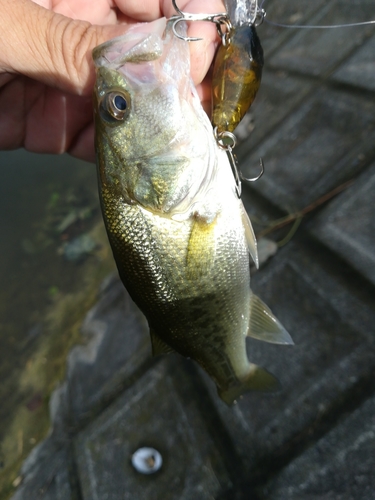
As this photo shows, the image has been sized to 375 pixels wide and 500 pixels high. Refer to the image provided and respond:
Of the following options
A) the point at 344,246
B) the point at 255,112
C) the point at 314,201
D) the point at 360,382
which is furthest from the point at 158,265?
the point at 255,112

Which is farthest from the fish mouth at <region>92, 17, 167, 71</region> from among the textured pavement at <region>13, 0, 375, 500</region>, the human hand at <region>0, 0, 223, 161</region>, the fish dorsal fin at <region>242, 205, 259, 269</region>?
the textured pavement at <region>13, 0, 375, 500</region>

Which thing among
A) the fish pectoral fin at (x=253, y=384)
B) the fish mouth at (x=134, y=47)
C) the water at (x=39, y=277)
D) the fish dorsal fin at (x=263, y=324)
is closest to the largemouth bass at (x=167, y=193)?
the fish mouth at (x=134, y=47)

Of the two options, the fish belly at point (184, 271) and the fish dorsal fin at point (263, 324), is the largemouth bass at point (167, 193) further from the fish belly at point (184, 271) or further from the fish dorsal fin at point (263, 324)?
the fish dorsal fin at point (263, 324)

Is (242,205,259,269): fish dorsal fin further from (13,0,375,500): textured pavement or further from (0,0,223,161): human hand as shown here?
(13,0,375,500): textured pavement

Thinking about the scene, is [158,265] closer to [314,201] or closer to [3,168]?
[314,201]

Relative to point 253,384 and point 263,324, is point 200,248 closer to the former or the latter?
point 263,324
